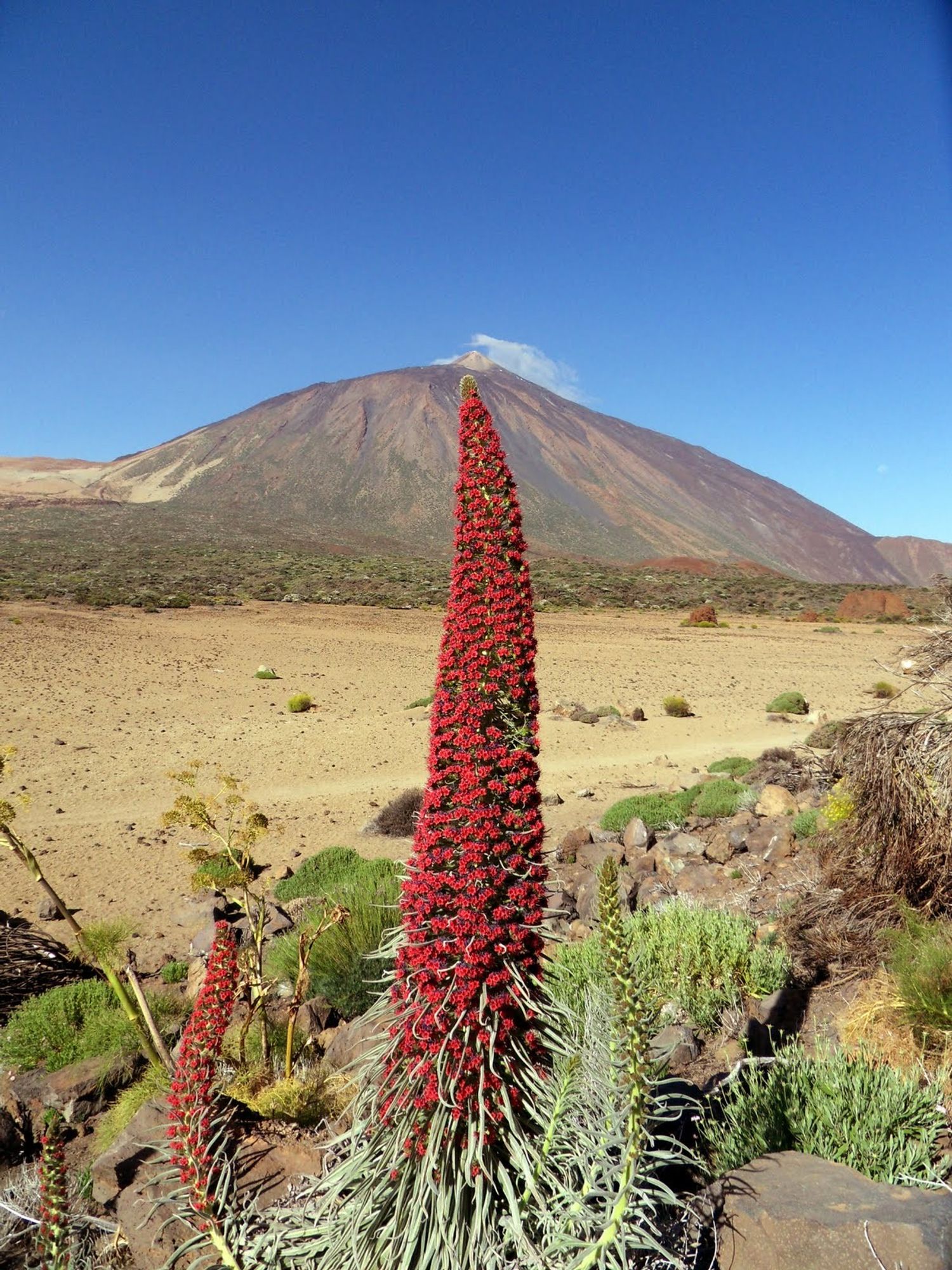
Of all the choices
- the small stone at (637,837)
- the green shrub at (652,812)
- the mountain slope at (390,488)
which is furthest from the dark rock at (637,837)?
the mountain slope at (390,488)

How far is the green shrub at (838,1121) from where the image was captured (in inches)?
105

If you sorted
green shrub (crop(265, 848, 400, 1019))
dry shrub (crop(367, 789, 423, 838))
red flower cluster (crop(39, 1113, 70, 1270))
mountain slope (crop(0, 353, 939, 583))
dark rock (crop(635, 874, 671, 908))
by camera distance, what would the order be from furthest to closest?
mountain slope (crop(0, 353, 939, 583)), dry shrub (crop(367, 789, 423, 838)), dark rock (crop(635, 874, 671, 908)), green shrub (crop(265, 848, 400, 1019)), red flower cluster (crop(39, 1113, 70, 1270))

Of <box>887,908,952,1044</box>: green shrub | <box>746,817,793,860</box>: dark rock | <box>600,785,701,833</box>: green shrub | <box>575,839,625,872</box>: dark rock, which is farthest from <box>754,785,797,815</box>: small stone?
<box>887,908,952,1044</box>: green shrub

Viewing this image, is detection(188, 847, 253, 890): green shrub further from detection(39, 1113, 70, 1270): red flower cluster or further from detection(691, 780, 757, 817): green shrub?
detection(691, 780, 757, 817): green shrub

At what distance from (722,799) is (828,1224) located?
24.0 ft

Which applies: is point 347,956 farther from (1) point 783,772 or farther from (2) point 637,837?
(1) point 783,772

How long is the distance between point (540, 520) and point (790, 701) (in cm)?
11650

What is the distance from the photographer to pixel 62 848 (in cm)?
883

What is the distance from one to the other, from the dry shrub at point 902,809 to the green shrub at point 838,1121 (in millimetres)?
1744

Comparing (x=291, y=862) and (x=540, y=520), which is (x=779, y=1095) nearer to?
(x=291, y=862)

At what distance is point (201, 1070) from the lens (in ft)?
6.61

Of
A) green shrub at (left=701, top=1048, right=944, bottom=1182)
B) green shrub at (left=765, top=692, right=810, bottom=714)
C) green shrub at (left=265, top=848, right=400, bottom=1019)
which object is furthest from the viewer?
green shrub at (left=765, top=692, right=810, bottom=714)

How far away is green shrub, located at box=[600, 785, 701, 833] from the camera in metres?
8.95

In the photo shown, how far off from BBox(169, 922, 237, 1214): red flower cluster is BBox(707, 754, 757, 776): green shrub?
33.9 feet
